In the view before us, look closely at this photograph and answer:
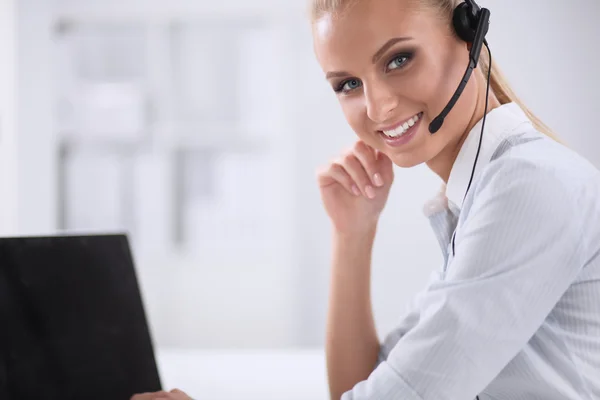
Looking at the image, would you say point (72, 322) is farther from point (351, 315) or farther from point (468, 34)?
point (468, 34)

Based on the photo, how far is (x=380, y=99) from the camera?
0.80m

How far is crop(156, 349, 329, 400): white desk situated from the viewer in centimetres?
104

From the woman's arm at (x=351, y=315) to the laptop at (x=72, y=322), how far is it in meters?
0.32

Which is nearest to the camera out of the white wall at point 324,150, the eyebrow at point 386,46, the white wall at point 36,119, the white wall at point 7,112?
the eyebrow at point 386,46

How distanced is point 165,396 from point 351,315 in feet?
1.34

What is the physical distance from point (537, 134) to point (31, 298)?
67 cm

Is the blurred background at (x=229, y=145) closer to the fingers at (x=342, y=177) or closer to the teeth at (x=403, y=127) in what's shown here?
the fingers at (x=342, y=177)

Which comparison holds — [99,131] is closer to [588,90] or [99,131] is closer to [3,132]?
[3,132]

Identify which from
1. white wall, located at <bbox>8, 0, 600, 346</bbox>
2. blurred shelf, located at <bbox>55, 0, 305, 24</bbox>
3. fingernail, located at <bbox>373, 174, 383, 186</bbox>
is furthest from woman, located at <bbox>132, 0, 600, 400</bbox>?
blurred shelf, located at <bbox>55, 0, 305, 24</bbox>

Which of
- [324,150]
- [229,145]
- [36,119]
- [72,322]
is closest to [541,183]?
[72,322]

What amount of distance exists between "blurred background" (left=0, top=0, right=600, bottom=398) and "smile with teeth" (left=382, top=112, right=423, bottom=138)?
10.4 feet

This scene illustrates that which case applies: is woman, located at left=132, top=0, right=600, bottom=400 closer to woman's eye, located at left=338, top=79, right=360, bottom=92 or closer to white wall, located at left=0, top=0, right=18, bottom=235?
woman's eye, located at left=338, top=79, right=360, bottom=92

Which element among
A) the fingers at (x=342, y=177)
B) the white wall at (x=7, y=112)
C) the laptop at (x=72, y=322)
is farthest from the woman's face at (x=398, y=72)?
the white wall at (x=7, y=112)

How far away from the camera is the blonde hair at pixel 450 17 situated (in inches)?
30.9
